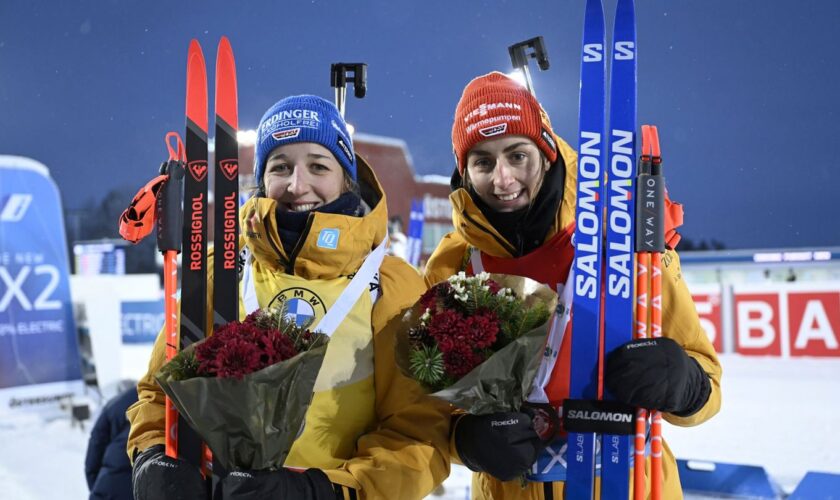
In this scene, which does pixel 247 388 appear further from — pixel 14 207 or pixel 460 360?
pixel 14 207

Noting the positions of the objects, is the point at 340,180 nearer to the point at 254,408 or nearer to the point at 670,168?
the point at 254,408

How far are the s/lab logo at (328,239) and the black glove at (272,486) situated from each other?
0.49m

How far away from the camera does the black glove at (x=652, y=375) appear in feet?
4.29

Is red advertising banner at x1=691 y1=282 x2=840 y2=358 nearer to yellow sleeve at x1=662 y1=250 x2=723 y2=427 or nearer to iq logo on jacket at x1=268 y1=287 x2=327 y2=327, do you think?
yellow sleeve at x1=662 y1=250 x2=723 y2=427

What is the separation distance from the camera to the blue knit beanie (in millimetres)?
1679

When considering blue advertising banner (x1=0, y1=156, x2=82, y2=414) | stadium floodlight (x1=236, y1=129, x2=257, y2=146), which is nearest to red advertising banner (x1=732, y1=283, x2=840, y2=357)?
stadium floodlight (x1=236, y1=129, x2=257, y2=146)

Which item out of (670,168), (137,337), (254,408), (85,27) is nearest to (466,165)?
(254,408)

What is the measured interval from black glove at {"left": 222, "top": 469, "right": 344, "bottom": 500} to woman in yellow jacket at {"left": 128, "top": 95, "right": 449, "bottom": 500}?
2.3 inches

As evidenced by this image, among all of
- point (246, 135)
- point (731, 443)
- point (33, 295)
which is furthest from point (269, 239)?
point (731, 443)

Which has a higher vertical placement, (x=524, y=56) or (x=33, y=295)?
(x=524, y=56)

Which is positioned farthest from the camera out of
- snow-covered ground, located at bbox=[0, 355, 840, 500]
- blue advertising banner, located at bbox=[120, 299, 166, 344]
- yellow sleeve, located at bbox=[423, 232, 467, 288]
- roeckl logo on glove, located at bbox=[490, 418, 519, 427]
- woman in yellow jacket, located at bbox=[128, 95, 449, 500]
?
blue advertising banner, located at bbox=[120, 299, 166, 344]

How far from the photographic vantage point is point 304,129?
1.68 meters

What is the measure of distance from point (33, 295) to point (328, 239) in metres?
4.60

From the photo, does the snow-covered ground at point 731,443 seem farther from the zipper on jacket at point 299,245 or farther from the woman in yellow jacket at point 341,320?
the zipper on jacket at point 299,245
